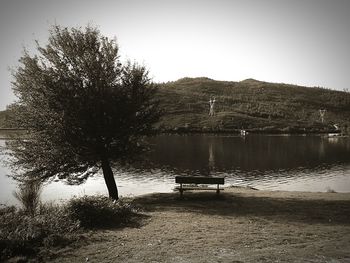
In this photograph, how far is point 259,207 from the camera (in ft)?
72.7

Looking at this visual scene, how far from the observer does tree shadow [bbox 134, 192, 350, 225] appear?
60.6 ft

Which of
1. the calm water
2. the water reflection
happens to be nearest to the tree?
the calm water

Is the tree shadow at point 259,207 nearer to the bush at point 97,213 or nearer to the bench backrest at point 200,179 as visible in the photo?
the bench backrest at point 200,179

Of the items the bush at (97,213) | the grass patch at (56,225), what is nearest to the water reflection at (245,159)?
the bush at (97,213)

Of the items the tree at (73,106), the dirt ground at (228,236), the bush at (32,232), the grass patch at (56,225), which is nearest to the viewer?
the dirt ground at (228,236)

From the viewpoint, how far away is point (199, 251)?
40.7 feet

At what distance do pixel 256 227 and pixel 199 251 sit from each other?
4591 mm

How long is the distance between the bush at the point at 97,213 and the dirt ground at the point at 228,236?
993 mm

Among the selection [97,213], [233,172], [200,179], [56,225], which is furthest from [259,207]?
[233,172]

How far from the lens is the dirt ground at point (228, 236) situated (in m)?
11.8

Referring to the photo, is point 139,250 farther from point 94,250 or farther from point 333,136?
point 333,136

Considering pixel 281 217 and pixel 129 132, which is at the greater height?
pixel 129 132

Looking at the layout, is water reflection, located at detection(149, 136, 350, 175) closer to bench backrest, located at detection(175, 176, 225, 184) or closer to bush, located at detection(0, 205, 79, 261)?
bench backrest, located at detection(175, 176, 225, 184)

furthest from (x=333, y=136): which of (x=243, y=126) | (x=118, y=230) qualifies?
→ (x=118, y=230)
